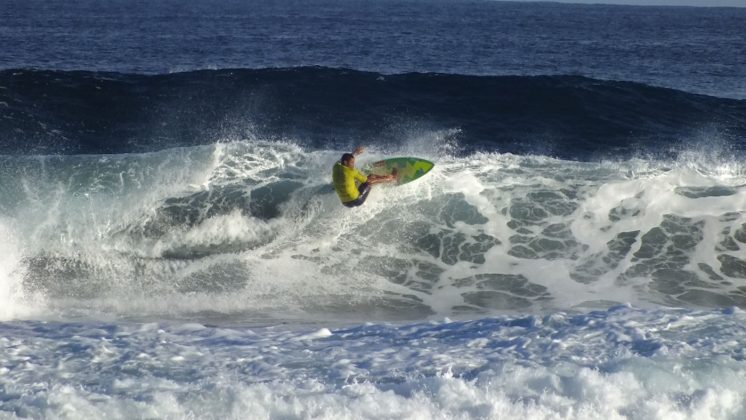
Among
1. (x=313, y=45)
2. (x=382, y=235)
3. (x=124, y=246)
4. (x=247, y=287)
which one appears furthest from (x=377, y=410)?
(x=313, y=45)

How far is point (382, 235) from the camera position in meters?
13.8

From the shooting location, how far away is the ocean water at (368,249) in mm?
7941

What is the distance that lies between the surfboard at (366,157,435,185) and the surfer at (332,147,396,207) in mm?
353

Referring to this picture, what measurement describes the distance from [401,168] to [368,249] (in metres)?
1.59

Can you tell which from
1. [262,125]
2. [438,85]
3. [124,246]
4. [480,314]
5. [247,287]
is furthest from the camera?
[438,85]

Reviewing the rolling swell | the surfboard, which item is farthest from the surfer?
the rolling swell

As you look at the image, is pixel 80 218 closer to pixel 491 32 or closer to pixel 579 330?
pixel 579 330

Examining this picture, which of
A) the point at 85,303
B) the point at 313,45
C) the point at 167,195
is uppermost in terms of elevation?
the point at 313,45

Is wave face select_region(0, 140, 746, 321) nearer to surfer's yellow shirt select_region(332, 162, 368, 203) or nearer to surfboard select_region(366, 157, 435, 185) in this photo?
surfboard select_region(366, 157, 435, 185)

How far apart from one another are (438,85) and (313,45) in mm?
15128

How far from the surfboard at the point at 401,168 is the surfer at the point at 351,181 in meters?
0.35

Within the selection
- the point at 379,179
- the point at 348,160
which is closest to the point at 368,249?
the point at 379,179

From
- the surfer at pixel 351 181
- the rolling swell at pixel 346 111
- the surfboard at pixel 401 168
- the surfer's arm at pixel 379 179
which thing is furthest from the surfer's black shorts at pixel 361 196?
the rolling swell at pixel 346 111

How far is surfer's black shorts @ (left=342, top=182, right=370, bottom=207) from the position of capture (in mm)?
13320
